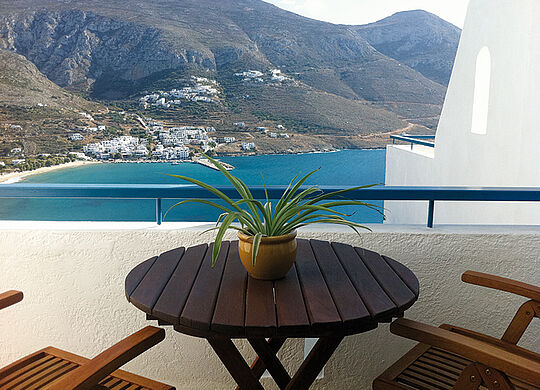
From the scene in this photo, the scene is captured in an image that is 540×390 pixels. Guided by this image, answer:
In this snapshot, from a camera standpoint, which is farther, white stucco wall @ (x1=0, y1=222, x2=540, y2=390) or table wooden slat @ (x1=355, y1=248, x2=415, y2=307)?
white stucco wall @ (x1=0, y1=222, x2=540, y2=390)

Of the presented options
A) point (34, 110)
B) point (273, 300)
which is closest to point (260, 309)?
point (273, 300)

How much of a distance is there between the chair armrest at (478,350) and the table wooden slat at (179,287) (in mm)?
504

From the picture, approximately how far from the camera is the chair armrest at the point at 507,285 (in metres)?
1.37

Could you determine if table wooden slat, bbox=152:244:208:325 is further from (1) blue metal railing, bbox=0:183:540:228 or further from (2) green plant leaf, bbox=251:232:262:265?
(1) blue metal railing, bbox=0:183:540:228

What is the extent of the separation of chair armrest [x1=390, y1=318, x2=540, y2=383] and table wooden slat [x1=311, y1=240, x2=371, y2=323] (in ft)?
0.42

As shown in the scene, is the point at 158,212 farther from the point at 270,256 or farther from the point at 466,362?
the point at 466,362

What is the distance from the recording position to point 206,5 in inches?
1373

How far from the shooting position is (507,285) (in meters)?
1.41

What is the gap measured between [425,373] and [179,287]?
68 cm

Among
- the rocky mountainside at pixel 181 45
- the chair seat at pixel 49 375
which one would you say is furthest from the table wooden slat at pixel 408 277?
the rocky mountainside at pixel 181 45

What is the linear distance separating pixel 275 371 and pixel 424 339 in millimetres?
451

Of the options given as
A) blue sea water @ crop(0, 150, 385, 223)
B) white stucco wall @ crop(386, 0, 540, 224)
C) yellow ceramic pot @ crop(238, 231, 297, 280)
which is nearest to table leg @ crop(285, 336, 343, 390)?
yellow ceramic pot @ crop(238, 231, 297, 280)

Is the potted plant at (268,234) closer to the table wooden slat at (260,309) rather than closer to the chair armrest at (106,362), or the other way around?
the table wooden slat at (260,309)

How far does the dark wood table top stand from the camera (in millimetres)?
1009
